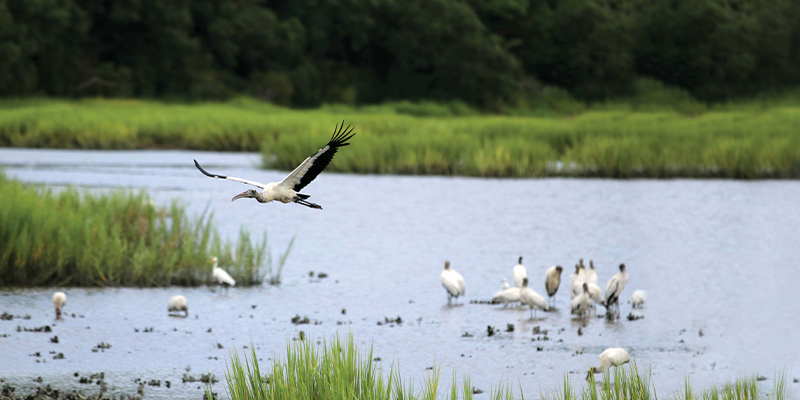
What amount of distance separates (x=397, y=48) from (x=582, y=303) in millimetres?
47949

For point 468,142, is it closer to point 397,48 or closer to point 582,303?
point 582,303

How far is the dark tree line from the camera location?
5281 cm

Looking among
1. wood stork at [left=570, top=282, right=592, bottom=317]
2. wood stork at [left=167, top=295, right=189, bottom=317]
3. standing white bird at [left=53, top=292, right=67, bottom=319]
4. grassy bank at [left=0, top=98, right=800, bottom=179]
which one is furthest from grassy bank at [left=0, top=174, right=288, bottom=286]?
grassy bank at [left=0, top=98, right=800, bottom=179]

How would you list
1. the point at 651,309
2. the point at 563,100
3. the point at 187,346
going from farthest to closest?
the point at 563,100 → the point at 651,309 → the point at 187,346

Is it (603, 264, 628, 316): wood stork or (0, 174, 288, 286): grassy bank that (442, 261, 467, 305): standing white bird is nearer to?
(603, 264, 628, 316): wood stork

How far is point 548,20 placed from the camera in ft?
202

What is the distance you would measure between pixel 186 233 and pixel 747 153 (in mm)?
18882

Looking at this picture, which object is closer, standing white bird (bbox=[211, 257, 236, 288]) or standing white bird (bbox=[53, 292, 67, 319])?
standing white bird (bbox=[53, 292, 67, 319])

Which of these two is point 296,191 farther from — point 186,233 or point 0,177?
point 0,177

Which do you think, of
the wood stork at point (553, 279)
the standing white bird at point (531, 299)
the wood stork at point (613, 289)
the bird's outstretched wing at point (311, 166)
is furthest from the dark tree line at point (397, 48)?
the bird's outstretched wing at point (311, 166)

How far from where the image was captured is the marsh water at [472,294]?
10062 mm

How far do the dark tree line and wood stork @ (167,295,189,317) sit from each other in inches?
1596

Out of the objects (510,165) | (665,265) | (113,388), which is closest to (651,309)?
(665,265)

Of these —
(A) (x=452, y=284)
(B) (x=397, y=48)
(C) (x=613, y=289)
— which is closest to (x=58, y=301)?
(A) (x=452, y=284)
